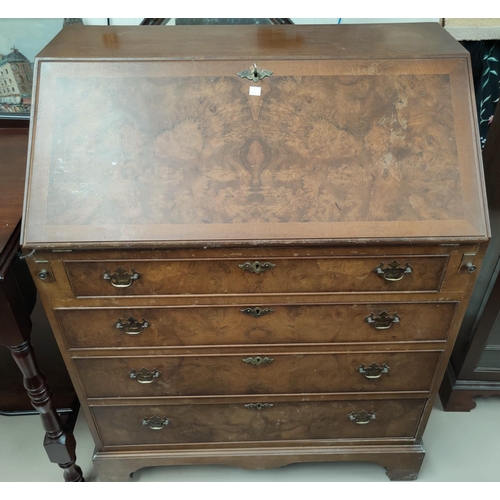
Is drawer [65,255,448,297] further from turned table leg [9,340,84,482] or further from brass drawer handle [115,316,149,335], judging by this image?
turned table leg [9,340,84,482]

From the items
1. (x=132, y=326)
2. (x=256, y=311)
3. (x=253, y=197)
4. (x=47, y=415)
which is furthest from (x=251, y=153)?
(x=47, y=415)

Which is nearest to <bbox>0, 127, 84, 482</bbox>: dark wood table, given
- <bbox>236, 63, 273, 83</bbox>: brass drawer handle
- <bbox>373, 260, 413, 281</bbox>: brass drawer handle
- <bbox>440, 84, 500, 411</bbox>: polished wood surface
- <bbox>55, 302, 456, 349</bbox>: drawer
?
<bbox>55, 302, 456, 349</bbox>: drawer

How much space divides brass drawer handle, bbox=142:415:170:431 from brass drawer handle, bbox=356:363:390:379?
0.70m

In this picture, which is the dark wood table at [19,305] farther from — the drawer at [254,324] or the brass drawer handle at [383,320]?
the brass drawer handle at [383,320]

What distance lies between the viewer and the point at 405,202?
1224mm

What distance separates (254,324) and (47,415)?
0.80 m

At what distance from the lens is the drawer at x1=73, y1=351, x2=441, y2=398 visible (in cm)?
146

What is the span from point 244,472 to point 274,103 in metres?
1.41

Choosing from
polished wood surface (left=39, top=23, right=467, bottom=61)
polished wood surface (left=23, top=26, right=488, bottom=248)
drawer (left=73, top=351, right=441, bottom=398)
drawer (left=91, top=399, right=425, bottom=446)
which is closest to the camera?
polished wood surface (left=23, top=26, right=488, bottom=248)

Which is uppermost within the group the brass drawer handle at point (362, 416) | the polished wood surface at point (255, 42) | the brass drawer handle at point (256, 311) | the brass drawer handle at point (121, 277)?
the polished wood surface at point (255, 42)

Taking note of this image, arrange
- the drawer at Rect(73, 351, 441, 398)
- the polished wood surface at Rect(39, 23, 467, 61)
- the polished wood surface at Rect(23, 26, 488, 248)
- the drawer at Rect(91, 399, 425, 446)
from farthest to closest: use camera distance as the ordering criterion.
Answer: the drawer at Rect(91, 399, 425, 446) < the drawer at Rect(73, 351, 441, 398) < the polished wood surface at Rect(39, 23, 467, 61) < the polished wood surface at Rect(23, 26, 488, 248)

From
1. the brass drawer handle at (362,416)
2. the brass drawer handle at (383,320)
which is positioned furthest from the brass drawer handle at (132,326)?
the brass drawer handle at (362,416)

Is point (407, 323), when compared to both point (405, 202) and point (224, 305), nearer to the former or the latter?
point (405, 202)

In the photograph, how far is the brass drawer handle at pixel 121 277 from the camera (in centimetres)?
125
